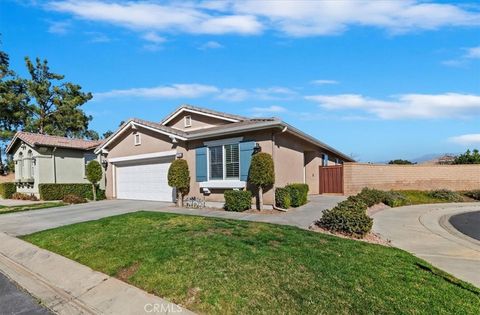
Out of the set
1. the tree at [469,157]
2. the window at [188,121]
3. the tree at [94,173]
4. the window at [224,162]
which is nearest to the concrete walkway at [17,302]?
the window at [224,162]

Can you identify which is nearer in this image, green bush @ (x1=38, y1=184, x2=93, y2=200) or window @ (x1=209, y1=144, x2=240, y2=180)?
window @ (x1=209, y1=144, x2=240, y2=180)

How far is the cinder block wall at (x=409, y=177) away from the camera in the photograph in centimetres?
1978

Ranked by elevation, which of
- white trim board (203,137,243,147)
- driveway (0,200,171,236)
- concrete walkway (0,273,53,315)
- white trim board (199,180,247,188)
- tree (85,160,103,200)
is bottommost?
concrete walkway (0,273,53,315)

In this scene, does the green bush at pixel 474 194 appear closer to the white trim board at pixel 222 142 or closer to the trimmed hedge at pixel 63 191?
the white trim board at pixel 222 142

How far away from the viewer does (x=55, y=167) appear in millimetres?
23281

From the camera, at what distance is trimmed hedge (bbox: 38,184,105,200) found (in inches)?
855

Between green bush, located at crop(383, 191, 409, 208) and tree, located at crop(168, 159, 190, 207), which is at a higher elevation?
tree, located at crop(168, 159, 190, 207)

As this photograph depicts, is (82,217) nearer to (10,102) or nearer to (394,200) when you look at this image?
(394,200)

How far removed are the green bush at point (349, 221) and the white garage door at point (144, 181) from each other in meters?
9.87

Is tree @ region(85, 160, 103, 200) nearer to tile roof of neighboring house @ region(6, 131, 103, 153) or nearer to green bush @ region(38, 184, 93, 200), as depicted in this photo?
green bush @ region(38, 184, 93, 200)

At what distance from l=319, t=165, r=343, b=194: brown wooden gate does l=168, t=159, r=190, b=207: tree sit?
29.8 ft

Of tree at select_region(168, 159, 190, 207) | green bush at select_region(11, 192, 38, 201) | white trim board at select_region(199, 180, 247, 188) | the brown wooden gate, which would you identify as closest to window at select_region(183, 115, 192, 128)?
tree at select_region(168, 159, 190, 207)

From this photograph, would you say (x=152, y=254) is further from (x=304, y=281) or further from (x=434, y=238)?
(x=434, y=238)

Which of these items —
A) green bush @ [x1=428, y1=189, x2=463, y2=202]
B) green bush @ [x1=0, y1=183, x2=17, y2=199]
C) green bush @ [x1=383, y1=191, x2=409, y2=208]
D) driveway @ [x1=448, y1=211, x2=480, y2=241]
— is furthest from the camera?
green bush @ [x1=0, y1=183, x2=17, y2=199]
